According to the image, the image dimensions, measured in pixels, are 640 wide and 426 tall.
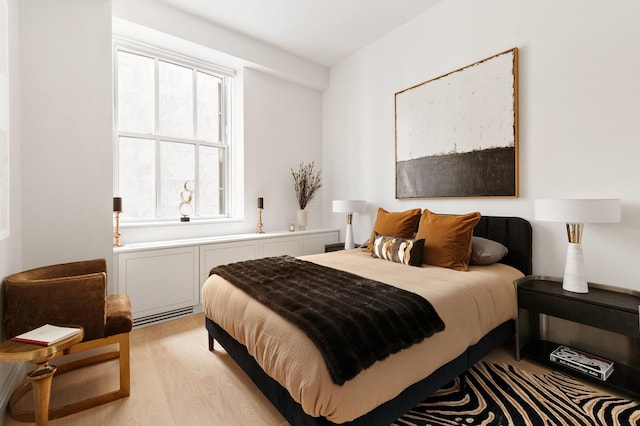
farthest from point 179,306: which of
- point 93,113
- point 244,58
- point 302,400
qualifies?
point 244,58

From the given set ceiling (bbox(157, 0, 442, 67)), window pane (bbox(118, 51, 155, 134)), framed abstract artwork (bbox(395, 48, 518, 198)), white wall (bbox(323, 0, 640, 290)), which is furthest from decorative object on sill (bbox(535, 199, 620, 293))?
window pane (bbox(118, 51, 155, 134))

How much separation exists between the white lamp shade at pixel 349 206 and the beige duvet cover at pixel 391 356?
4.00 ft

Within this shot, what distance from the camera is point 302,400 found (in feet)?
3.87

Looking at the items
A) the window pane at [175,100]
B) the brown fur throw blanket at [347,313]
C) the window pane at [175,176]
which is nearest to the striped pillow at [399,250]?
the brown fur throw blanket at [347,313]

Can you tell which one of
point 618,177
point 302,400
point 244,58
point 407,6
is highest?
point 407,6

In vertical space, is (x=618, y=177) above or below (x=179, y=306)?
above

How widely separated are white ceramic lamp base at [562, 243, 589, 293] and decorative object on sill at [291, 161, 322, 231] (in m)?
2.99

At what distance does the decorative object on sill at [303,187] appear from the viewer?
4281mm

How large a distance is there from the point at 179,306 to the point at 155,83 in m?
2.54

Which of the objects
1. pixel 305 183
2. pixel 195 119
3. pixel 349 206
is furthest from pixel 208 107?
pixel 349 206

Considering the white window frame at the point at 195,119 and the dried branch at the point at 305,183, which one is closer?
the white window frame at the point at 195,119

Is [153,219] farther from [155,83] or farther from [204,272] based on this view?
[155,83]

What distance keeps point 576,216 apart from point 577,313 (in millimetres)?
610

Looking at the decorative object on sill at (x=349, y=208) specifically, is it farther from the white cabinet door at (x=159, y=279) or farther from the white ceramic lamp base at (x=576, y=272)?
the white ceramic lamp base at (x=576, y=272)
